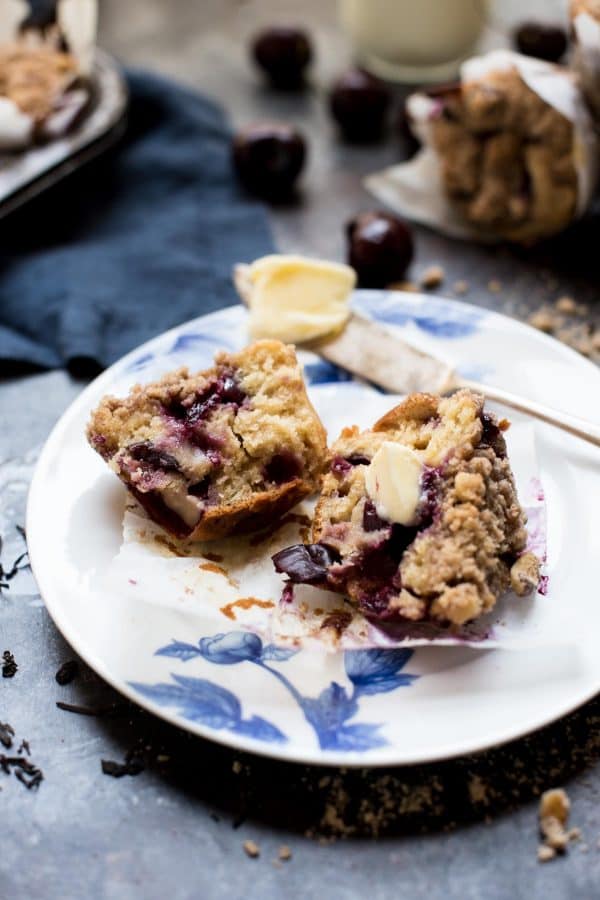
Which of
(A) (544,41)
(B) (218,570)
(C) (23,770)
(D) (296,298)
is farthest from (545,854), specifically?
(A) (544,41)

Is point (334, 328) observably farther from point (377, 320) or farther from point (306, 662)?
point (306, 662)

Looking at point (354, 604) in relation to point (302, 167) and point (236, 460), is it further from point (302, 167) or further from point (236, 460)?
point (302, 167)

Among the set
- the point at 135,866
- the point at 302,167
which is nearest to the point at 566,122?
the point at 302,167

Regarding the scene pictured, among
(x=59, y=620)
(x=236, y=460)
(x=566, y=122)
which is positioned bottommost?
(x=59, y=620)

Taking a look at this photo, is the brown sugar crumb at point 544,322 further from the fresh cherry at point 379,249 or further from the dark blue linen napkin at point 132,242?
the dark blue linen napkin at point 132,242

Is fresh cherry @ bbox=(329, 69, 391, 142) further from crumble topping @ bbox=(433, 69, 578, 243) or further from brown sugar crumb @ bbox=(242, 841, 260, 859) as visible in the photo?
brown sugar crumb @ bbox=(242, 841, 260, 859)

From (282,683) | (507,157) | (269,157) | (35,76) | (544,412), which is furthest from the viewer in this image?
(269,157)
